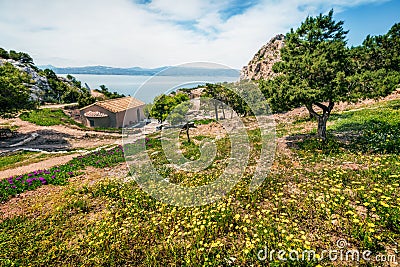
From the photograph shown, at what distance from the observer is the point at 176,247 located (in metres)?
6.09

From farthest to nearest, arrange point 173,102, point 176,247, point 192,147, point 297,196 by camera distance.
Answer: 1. point 192,147
2. point 173,102
3. point 297,196
4. point 176,247

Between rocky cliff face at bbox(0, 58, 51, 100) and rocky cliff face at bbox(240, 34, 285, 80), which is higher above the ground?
rocky cliff face at bbox(240, 34, 285, 80)

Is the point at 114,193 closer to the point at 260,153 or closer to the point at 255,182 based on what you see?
the point at 255,182

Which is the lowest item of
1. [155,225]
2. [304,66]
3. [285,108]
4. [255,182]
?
[155,225]

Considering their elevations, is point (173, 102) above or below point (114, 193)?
above

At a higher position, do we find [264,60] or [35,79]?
[264,60]

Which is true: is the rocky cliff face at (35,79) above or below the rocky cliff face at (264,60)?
below

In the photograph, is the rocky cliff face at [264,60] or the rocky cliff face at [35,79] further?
the rocky cliff face at [264,60]

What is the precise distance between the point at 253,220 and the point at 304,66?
10967mm

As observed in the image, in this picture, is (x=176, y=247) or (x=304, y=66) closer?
(x=176, y=247)

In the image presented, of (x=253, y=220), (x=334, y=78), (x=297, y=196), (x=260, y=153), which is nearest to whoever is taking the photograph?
(x=253, y=220)

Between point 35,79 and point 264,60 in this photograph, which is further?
point 264,60

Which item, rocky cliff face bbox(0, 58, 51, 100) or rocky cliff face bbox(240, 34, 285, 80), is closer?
rocky cliff face bbox(0, 58, 51, 100)

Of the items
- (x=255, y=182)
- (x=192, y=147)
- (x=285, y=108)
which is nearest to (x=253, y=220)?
(x=255, y=182)
